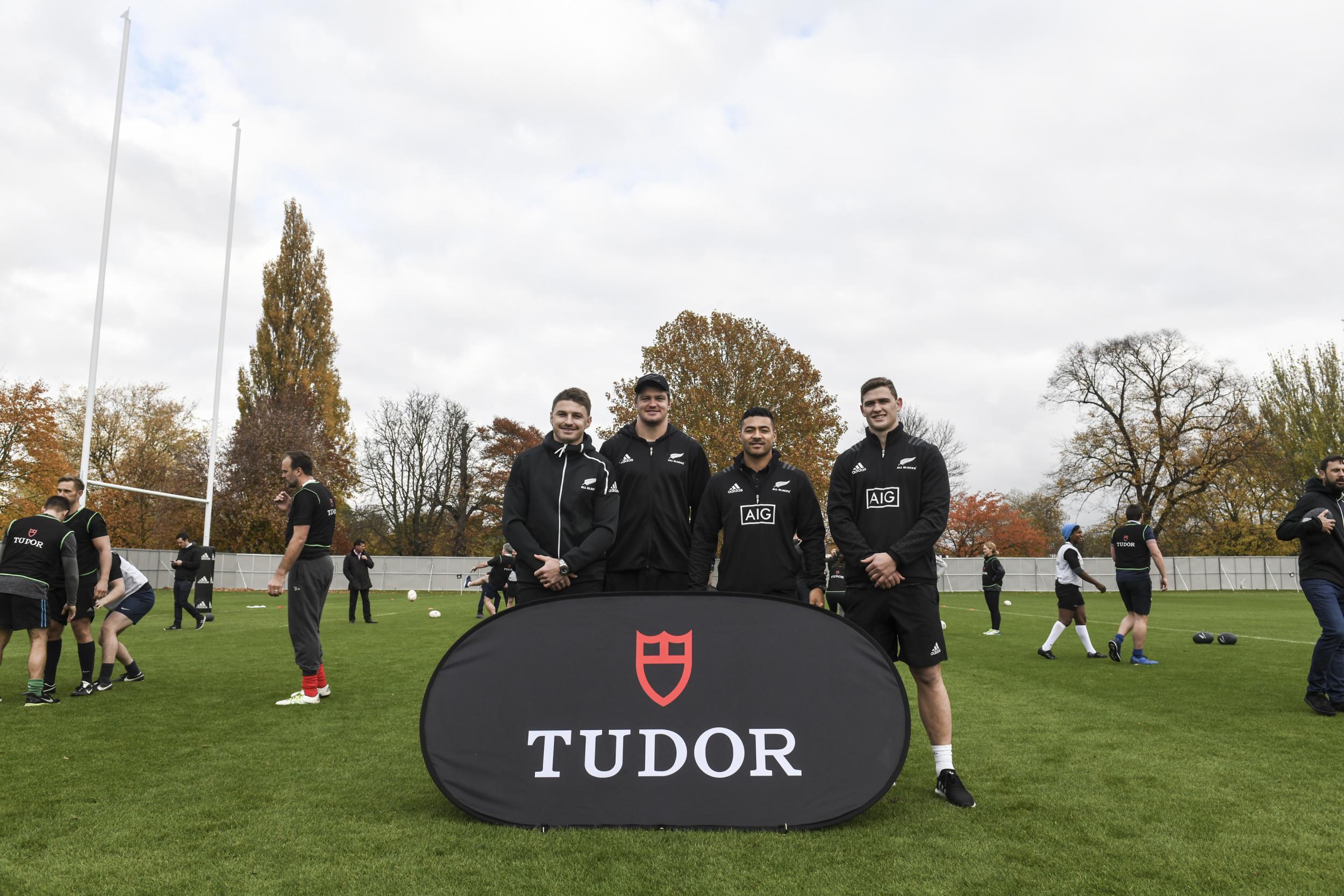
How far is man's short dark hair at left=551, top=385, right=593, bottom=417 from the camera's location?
4.57m

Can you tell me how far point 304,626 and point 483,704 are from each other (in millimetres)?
3834

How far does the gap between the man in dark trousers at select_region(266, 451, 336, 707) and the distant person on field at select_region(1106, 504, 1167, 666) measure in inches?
340

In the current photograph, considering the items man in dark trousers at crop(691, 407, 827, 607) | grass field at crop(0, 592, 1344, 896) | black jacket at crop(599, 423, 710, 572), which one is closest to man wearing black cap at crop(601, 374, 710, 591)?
black jacket at crop(599, 423, 710, 572)

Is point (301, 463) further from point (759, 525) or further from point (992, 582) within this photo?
point (992, 582)

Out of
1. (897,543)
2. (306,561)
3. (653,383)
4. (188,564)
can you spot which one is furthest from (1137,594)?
(188,564)

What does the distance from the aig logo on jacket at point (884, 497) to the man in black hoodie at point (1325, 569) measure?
4.05 m

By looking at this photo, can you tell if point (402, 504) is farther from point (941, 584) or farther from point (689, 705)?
point (689, 705)

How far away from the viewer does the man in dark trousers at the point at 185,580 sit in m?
15.1

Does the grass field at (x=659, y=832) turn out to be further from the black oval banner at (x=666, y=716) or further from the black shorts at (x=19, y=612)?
the black shorts at (x=19, y=612)

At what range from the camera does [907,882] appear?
112 inches

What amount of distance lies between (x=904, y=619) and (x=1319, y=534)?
15.3 feet

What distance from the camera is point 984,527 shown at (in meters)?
50.3

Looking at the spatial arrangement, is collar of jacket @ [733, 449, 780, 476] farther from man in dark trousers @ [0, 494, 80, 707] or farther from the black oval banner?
man in dark trousers @ [0, 494, 80, 707]

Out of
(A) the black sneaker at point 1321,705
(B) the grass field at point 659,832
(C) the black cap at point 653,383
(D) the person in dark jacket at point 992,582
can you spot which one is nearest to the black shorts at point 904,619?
(B) the grass field at point 659,832
